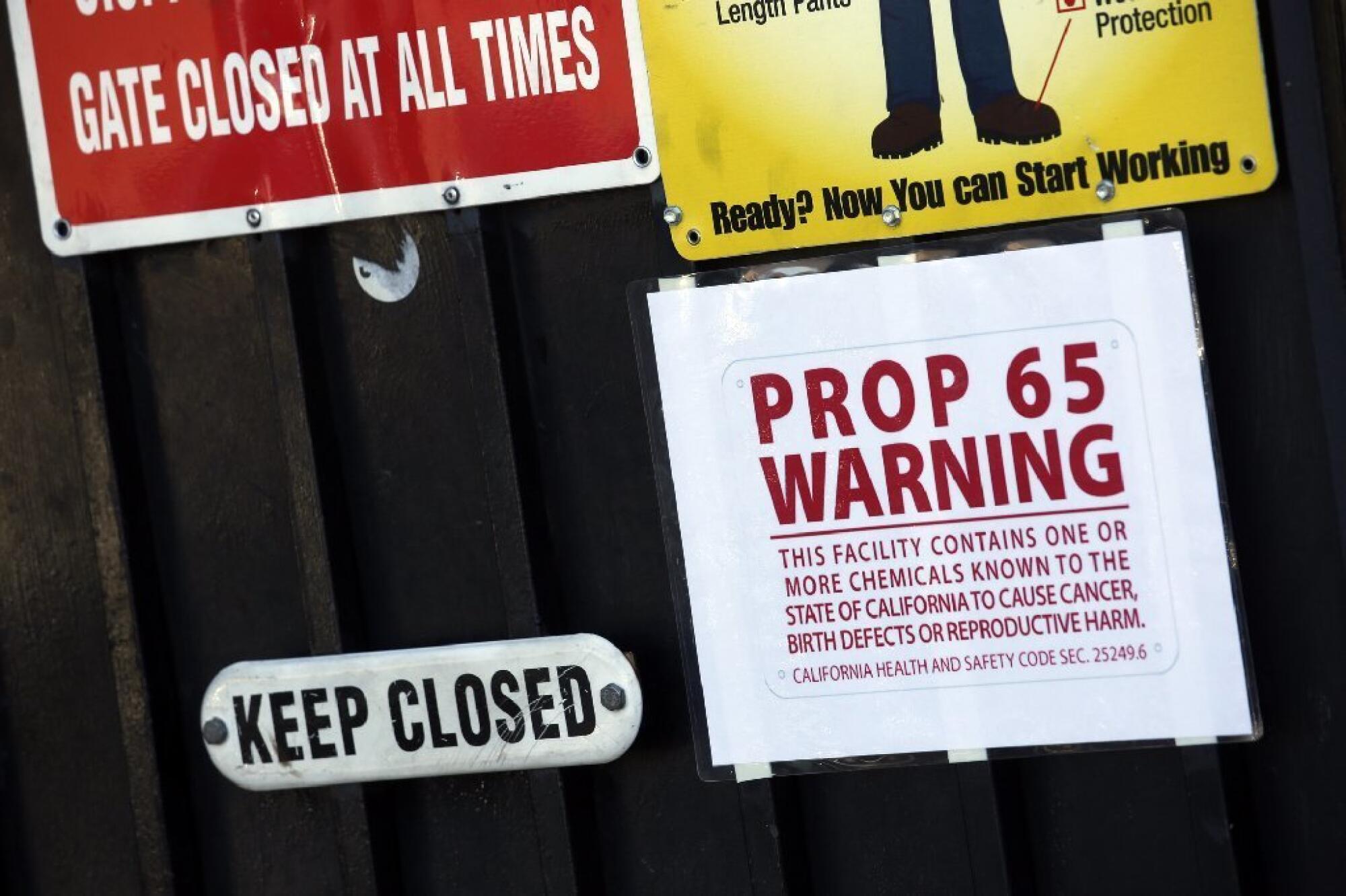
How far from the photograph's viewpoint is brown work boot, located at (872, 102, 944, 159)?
1.67 metres

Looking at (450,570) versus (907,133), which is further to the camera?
(450,570)

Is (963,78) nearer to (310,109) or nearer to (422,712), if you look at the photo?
(310,109)

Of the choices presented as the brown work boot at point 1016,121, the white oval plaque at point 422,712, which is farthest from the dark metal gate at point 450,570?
the brown work boot at point 1016,121

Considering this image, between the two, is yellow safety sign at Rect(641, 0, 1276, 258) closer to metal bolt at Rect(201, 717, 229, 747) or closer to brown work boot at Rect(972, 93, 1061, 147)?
brown work boot at Rect(972, 93, 1061, 147)

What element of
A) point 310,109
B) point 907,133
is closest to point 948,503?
point 907,133

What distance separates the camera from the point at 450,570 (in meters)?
1.85

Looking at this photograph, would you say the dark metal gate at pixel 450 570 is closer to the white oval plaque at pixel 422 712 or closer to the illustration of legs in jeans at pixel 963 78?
the white oval plaque at pixel 422 712

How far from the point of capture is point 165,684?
6.27 feet

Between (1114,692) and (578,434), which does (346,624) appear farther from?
(1114,692)

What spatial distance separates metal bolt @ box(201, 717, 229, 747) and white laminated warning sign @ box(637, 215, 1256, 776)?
62cm

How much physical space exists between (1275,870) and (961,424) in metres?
0.65

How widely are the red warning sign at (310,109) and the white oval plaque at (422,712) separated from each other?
58 centimetres

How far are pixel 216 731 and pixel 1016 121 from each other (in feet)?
4.14

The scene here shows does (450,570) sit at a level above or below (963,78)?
below
